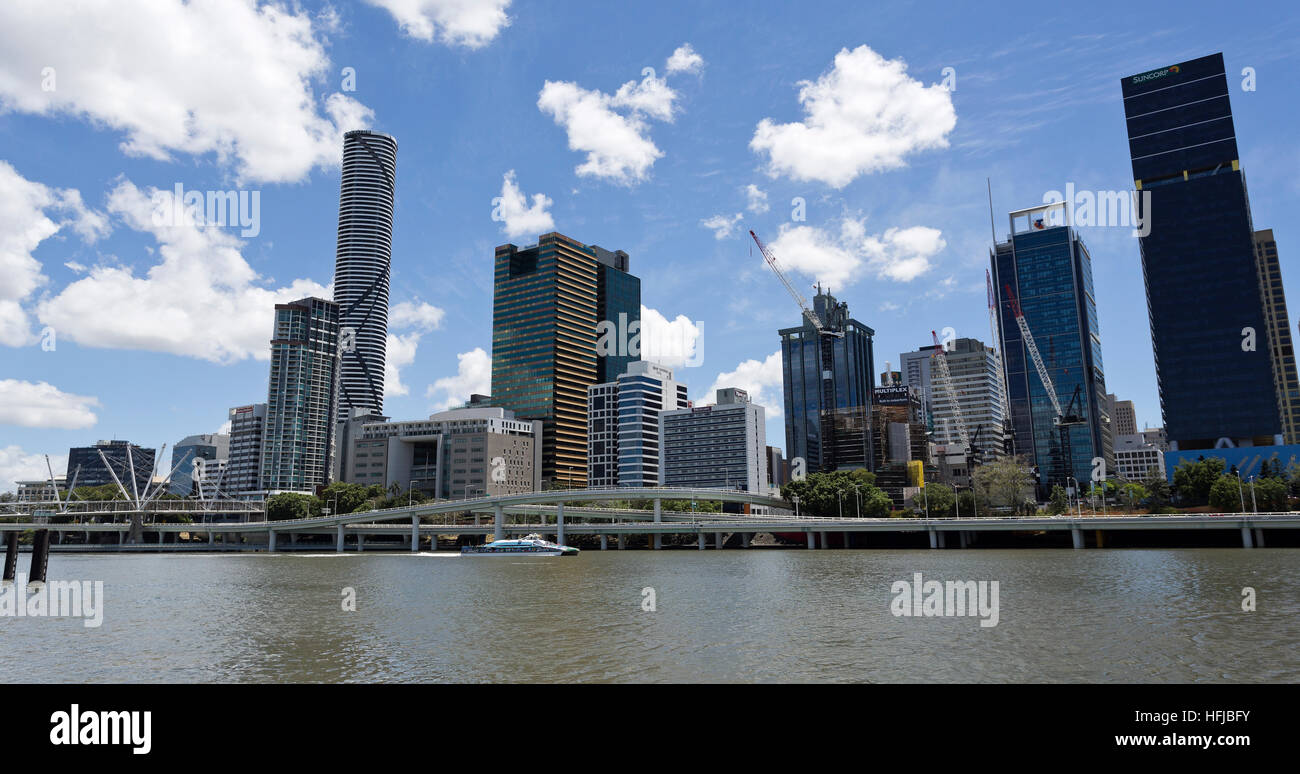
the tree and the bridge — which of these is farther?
the tree

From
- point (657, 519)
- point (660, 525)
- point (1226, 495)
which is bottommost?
point (660, 525)

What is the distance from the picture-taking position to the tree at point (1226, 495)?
141 metres

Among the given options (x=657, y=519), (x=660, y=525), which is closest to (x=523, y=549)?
(x=660, y=525)

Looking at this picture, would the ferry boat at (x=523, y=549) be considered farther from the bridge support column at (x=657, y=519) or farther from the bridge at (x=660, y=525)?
the bridge support column at (x=657, y=519)

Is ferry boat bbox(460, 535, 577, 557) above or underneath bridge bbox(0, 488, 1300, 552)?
underneath

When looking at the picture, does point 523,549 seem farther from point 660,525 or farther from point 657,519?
point 657,519

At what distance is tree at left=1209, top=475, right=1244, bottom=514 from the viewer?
141m

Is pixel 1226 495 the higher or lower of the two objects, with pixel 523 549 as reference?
higher

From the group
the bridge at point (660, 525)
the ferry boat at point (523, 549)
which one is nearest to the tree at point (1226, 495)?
the bridge at point (660, 525)

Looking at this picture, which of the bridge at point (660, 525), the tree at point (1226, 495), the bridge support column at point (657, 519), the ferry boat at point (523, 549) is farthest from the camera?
the bridge support column at point (657, 519)

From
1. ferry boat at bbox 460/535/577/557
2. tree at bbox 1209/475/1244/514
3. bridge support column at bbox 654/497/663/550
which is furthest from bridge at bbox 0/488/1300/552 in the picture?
ferry boat at bbox 460/535/577/557

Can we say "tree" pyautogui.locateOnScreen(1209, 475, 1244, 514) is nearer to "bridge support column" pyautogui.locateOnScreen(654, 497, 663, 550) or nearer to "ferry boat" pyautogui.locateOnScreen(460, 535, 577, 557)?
"bridge support column" pyautogui.locateOnScreen(654, 497, 663, 550)

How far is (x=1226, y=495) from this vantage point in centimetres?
14138

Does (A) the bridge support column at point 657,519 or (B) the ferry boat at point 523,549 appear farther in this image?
(A) the bridge support column at point 657,519
